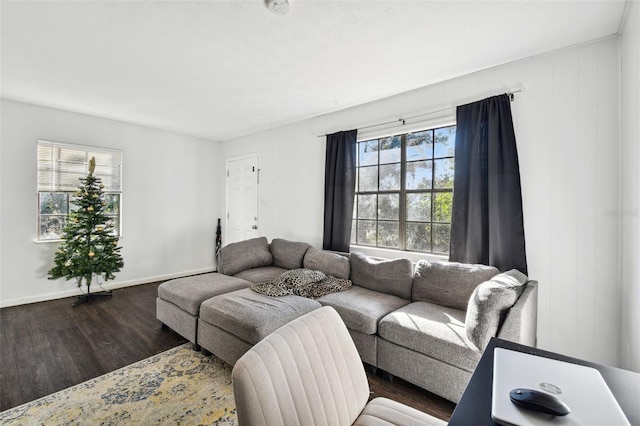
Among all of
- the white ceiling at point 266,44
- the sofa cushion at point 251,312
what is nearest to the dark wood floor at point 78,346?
the sofa cushion at point 251,312

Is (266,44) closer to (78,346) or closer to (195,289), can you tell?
(195,289)

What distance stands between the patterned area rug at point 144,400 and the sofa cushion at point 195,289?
506 mm

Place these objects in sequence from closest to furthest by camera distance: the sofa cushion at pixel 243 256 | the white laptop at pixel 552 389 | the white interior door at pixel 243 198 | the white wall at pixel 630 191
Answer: the white laptop at pixel 552 389, the white wall at pixel 630 191, the sofa cushion at pixel 243 256, the white interior door at pixel 243 198

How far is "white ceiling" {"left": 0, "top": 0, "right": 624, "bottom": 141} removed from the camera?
1.91 metres

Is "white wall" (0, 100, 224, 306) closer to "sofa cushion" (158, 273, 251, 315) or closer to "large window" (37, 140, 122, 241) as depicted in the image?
"large window" (37, 140, 122, 241)

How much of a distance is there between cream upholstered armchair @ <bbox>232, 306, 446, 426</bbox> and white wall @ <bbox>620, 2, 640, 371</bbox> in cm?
163

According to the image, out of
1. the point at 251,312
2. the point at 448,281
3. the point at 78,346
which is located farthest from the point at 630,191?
the point at 78,346

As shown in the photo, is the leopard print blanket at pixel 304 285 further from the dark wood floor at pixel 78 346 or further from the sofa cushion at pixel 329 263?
the dark wood floor at pixel 78 346

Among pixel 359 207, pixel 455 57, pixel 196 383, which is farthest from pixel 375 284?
pixel 455 57

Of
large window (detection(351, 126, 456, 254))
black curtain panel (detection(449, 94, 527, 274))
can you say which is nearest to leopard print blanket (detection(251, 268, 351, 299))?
large window (detection(351, 126, 456, 254))

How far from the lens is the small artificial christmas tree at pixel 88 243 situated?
3.70 meters

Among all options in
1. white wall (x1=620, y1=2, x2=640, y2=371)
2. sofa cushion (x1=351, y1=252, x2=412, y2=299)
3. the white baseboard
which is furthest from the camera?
the white baseboard

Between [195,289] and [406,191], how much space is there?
2.44m

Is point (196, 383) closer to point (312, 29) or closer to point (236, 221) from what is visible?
point (312, 29)
